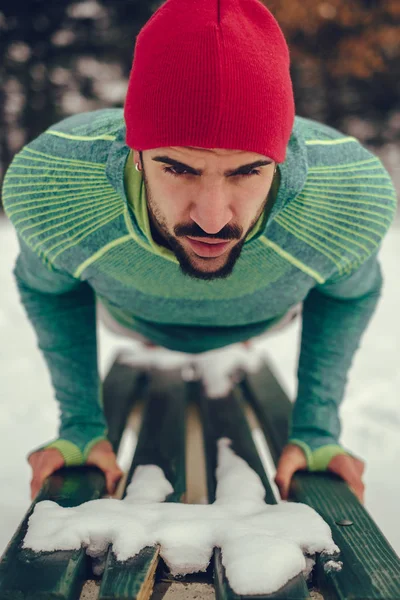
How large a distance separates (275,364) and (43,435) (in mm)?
1083

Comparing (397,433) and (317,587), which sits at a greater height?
(317,587)

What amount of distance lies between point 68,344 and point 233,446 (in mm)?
485

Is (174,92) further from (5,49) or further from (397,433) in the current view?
(5,49)

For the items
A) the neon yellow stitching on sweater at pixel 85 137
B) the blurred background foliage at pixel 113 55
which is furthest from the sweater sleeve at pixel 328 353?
the blurred background foliage at pixel 113 55

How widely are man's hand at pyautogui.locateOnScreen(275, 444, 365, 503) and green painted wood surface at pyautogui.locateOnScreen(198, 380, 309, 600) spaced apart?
5 centimetres

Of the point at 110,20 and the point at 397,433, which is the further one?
the point at 110,20

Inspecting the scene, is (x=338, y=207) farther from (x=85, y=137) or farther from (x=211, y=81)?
(x=85, y=137)

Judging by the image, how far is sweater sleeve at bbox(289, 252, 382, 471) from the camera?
1.53 m

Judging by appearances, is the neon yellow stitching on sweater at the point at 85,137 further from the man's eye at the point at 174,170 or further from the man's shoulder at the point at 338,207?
the man's shoulder at the point at 338,207

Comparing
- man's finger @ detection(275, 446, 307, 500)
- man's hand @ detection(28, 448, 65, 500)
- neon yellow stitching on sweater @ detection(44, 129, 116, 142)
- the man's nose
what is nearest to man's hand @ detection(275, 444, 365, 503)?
man's finger @ detection(275, 446, 307, 500)

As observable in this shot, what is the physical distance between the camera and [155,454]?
1.51 m

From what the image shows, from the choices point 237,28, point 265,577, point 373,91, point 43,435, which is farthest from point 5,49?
point 265,577

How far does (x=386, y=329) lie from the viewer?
2.96 meters

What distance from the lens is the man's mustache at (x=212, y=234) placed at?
113 centimetres
